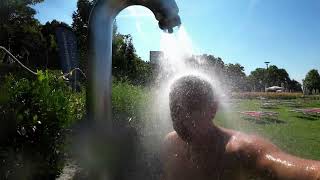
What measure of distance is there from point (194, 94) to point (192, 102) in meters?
0.04

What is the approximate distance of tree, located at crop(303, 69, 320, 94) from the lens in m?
93.3

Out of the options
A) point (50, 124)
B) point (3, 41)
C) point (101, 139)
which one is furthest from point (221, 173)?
point (3, 41)

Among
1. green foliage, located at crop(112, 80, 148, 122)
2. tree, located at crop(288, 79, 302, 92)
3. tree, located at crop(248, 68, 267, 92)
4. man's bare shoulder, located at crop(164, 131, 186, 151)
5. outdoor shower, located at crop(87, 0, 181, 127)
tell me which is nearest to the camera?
outdoor shower, located at crop(87, 0, 181, 127)

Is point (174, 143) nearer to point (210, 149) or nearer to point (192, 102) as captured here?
point (210, 149)

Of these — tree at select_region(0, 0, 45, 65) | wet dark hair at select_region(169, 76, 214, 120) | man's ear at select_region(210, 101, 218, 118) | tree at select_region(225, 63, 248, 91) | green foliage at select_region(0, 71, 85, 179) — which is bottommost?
green foliage at select_region(0, 71, 85, 179)

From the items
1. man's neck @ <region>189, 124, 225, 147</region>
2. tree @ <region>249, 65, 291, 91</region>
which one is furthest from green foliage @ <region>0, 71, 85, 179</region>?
tree @ <region>249, 65, 291, 91</region>

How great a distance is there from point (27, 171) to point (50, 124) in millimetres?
686

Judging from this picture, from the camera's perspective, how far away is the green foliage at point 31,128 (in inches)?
181

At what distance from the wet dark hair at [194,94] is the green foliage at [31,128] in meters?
2.91

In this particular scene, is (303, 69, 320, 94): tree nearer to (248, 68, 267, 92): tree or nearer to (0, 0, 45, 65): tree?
(248, 68, 267, 92): tree

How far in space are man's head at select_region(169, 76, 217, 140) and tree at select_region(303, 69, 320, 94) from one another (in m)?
95.4

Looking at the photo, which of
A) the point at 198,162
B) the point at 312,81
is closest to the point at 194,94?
the point at 198,162

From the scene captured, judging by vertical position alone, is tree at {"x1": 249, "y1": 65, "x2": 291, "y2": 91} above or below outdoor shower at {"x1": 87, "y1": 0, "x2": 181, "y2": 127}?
above

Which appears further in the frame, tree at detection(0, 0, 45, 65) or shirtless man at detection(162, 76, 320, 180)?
tree at detection(0, 0, 45, 65)
